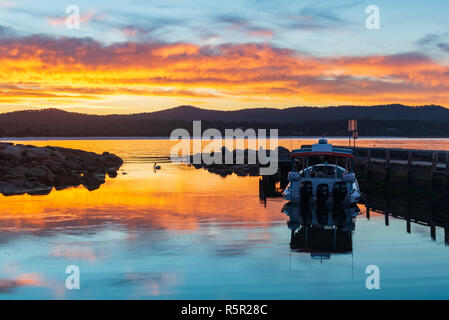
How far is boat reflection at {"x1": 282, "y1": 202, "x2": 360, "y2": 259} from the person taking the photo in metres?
18.9

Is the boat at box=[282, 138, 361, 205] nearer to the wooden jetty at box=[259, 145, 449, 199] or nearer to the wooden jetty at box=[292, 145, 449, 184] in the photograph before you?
the wooden jetty at box=[259, 145, 449, 199]

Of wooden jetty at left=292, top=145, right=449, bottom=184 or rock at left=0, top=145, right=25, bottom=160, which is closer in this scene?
wooden jetty at left=292, top=145, right=449, bottom=184

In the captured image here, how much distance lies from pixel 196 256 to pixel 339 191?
534 inches

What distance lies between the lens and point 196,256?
57.1ft

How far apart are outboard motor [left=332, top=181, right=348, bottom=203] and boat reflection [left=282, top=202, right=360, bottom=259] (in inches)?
20.0

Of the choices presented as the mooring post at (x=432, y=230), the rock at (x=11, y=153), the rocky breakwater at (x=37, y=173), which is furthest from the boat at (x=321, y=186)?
the rock at (x=11, y=153)

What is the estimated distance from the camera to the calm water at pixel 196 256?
1354cm

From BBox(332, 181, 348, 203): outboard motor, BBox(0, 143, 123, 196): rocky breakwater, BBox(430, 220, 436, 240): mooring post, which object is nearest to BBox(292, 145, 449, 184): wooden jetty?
BBox(332, 181, 348, 203): outboard motor

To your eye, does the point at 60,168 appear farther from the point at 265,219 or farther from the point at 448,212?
the point at 448,212

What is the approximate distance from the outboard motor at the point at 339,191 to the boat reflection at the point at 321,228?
1.67 feet

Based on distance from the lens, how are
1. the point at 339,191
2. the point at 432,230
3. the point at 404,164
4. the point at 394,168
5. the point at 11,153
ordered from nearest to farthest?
the point at 432,230 < the point at 339,191 < the point at 404,164 < the point at 394,168 < the point at 11,153

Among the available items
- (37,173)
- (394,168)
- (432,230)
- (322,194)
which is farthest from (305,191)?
(37,173)

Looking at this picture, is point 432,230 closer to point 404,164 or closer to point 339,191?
point 339,191

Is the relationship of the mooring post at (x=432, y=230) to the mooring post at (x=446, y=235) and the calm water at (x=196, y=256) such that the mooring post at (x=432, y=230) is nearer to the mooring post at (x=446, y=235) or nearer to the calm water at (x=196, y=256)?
the calm water at (x=196, y=256)
